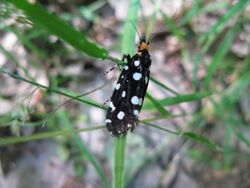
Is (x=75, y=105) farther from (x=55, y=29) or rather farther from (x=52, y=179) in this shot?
(x=55, y=29)

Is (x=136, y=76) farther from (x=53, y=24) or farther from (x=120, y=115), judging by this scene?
(x=53, y=24)

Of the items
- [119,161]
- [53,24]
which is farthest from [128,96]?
[53,24]

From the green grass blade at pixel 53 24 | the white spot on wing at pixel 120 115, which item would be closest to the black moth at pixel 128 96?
the white spot on wing at pixel 120 115

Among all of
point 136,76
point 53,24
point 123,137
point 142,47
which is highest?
point 142,47

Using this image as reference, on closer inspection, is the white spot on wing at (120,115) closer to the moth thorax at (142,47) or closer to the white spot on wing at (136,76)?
the white spot on wing at (136,76)

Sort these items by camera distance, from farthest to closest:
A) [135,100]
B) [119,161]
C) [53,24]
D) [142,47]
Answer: [142,47] < [135,100] < [119,161] < [53,24]

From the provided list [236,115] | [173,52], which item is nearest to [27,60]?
[173,52]

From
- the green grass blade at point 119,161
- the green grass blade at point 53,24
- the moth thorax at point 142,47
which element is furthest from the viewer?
the moth thorax at point 142,47
